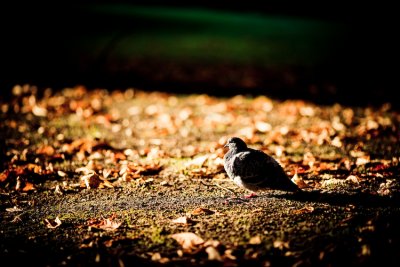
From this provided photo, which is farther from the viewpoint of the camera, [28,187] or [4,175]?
[4,175]

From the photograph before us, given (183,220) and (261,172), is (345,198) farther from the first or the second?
(183,220)

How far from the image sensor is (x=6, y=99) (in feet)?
26.6

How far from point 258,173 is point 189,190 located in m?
0.88

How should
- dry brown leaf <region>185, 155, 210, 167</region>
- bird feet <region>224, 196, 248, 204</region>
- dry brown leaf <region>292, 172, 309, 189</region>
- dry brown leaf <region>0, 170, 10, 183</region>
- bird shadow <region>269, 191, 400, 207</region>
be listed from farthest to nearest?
dry brown leaf <region>185, 155, 210, 167</region>
dry brown leaf <region>0, 170, 10, 183</region>
dry brown leaf <region>292, 172, 309, 189</region>
bird feet <region>224, 196, 248, 204</region>
bird shadow <region>269, 191, 400, 207</region>

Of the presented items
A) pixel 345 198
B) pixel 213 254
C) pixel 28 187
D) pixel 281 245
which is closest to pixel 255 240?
pixel 281 245

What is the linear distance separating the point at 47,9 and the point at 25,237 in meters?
17.2

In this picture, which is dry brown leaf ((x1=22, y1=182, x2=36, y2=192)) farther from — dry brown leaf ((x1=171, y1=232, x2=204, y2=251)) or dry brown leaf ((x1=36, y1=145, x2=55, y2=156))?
dry brown leaf ((x1=171, y1=232, x2=204, y2=251))

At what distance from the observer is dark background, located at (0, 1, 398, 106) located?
9.55 meters

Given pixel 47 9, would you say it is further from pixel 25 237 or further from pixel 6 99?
pixel 25 237

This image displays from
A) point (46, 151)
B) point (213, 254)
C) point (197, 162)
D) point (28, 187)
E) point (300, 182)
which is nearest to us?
point (213, 254)

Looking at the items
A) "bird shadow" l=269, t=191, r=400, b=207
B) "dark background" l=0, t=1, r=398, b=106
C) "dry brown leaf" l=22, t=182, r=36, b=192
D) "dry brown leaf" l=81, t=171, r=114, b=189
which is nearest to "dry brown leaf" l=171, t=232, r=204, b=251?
"bird shadow" l=269, t=191, r=400, b=207

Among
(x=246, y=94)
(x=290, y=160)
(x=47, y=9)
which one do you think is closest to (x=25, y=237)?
(x=290, y=160)

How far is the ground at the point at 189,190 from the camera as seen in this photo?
9.22 feet

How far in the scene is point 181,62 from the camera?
41.1 ft
